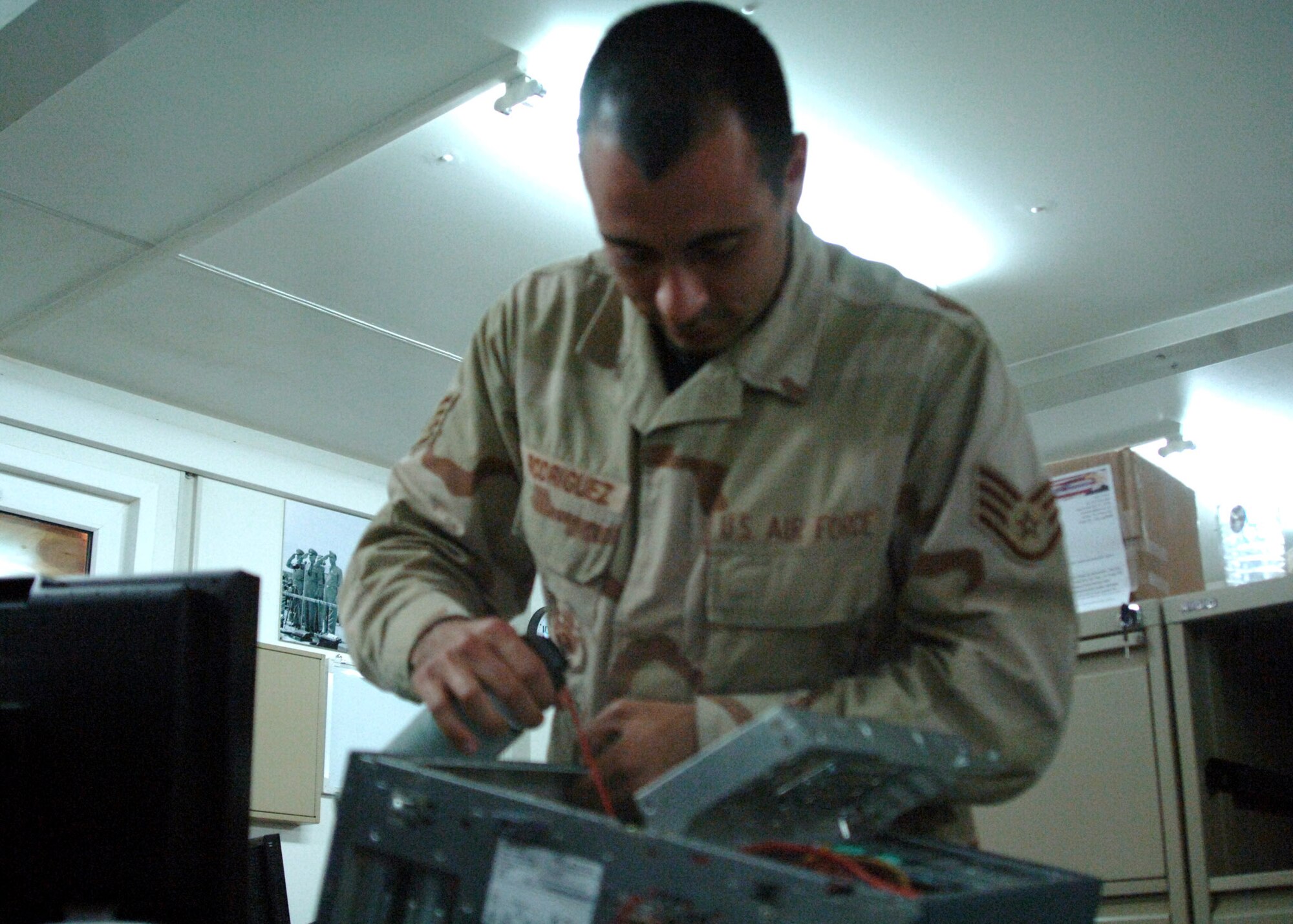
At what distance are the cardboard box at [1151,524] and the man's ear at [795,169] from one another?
1.63m

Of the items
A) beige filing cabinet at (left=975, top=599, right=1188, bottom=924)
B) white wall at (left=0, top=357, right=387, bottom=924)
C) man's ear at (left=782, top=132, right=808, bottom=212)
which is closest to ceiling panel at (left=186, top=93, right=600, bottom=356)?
white wall at (left=0, top=357, right=387, bottom=924)

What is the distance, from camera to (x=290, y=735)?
442 cm

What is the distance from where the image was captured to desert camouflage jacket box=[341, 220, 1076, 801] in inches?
41.9

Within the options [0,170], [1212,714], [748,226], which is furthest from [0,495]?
[748,226]

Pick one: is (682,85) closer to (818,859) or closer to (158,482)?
(818,859)

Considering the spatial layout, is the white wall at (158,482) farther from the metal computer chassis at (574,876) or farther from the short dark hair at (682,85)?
the metal computer chassis at (574,876)

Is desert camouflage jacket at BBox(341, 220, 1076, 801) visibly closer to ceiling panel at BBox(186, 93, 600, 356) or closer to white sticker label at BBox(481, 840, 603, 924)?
white sticker label at BBox(481, 840, 603, 924)

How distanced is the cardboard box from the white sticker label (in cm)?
205

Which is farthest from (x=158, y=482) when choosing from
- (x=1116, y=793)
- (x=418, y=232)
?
(x=1116, y=793)

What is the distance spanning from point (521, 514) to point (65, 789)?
44 cm

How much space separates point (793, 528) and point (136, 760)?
0.53 meters

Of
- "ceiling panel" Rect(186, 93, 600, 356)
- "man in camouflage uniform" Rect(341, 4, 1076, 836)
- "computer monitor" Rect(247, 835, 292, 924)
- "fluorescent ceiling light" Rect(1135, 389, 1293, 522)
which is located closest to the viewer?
"man in camouflage uniform" Rect(341, 4, 1076, 836)

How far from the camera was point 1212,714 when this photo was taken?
7.85 ft

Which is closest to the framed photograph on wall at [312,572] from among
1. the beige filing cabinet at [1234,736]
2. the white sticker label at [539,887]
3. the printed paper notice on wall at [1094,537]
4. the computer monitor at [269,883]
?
the computer monitor at [269,883]
